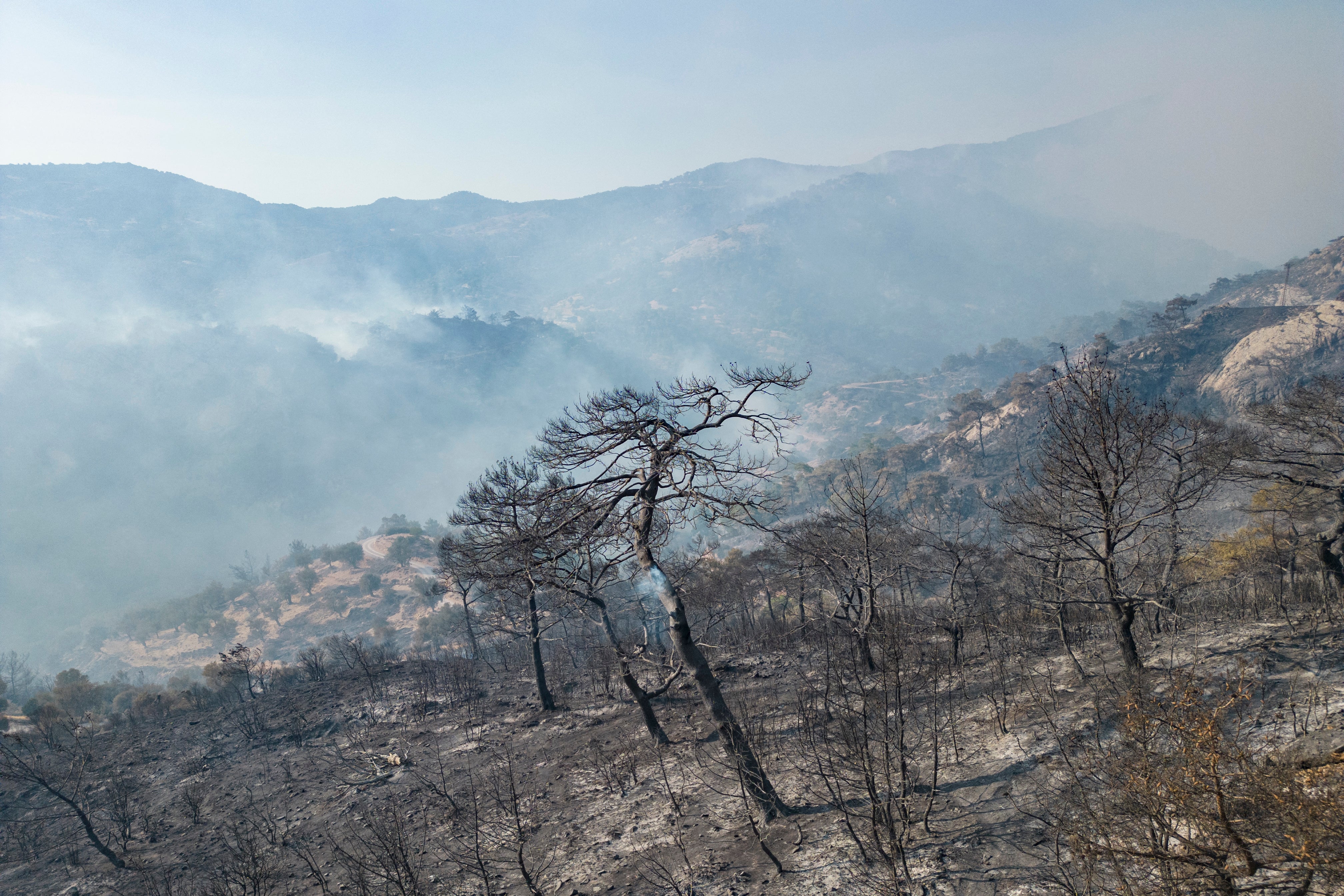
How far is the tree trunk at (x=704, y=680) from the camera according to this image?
6.86 m

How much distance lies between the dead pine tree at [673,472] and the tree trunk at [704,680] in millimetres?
13

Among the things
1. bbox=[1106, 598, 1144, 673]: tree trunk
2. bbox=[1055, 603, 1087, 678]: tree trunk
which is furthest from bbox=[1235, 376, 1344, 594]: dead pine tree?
bbox=[1106, 598, 1144, 673]: tree trunk

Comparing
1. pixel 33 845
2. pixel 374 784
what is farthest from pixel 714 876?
pixel 33 845

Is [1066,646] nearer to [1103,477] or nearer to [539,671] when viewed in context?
[1103,477]

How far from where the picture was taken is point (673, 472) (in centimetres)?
693

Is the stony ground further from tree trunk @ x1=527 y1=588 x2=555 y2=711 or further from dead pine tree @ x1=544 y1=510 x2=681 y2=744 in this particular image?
dead pine tree @ x1=544 y1=510 x2=681 y2=744

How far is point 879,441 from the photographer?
126 m

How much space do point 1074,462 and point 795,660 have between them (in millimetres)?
11595

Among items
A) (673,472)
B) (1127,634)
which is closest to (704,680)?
(673,472)

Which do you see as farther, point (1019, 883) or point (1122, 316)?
point (1122, 316)

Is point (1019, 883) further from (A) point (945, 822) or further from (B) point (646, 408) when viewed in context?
(B) point (646, 408)

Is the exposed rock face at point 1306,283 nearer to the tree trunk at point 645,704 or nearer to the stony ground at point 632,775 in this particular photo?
the stony ground at point 632,775

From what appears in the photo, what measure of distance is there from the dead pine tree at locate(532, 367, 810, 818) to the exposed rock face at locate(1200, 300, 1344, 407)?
285ft

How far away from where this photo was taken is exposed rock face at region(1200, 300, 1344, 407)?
65.6 meters
